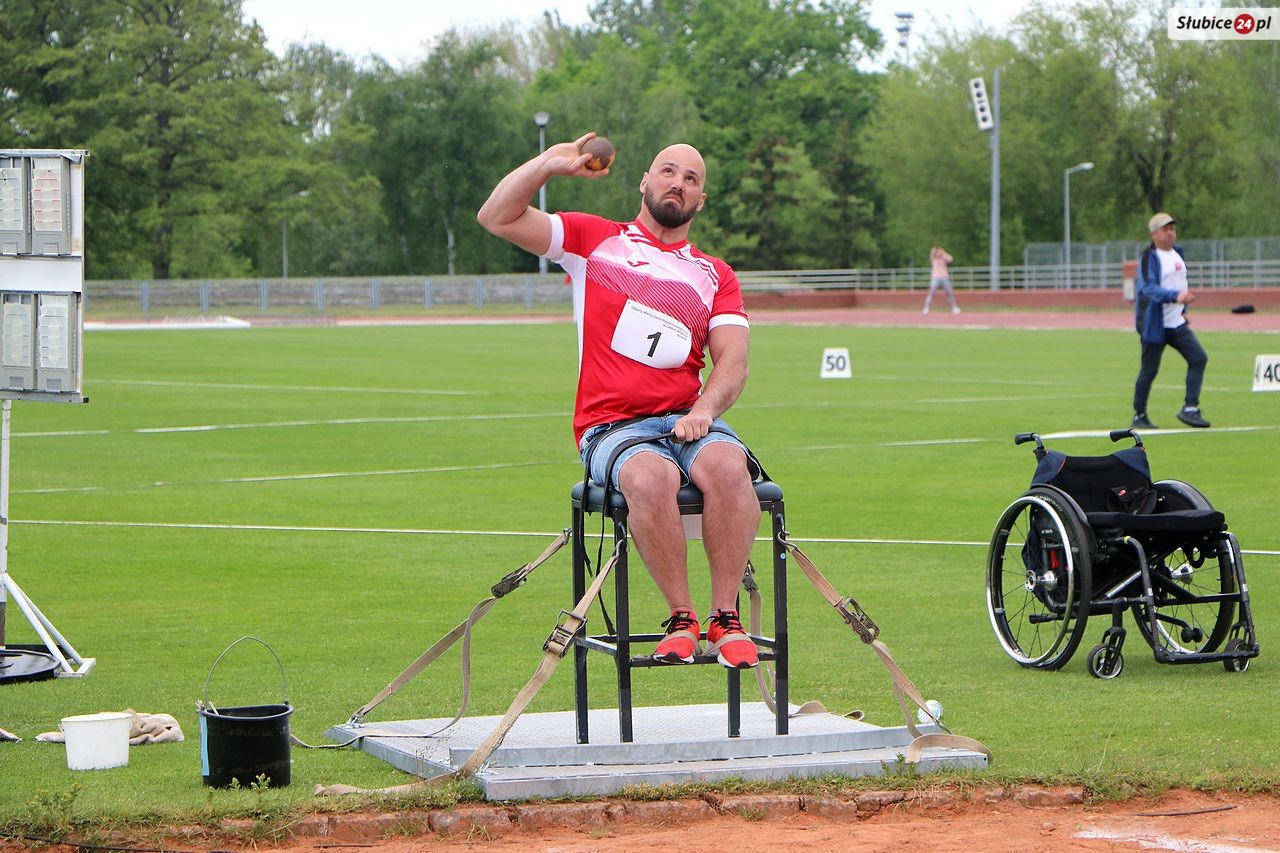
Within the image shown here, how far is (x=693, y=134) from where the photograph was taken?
105 metres

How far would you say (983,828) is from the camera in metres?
5.61

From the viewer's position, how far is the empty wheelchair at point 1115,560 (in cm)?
791

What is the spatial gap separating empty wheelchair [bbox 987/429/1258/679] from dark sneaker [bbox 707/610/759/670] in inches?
84.8

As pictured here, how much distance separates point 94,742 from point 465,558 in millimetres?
5427

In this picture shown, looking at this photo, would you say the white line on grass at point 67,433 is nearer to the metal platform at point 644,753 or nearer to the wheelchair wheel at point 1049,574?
the wheelchair wheel at point 1049,574

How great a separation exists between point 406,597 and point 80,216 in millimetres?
3116

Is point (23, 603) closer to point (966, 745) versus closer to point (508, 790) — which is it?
point (508, 790)

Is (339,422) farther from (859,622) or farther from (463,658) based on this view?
(859,622)

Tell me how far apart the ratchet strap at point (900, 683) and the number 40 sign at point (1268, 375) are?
19.7 metres

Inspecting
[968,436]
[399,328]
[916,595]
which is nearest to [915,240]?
[399,328]

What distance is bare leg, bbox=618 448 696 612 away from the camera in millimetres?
6160

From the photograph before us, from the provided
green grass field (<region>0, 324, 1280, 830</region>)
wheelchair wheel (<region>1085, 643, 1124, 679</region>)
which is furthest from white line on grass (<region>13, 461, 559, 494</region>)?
wheelchair wheel (<region>1085, 643, 1124, 679</region>)

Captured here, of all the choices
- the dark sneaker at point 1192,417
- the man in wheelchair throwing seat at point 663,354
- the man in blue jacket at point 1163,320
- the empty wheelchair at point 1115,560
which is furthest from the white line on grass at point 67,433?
the man in wheelchair throwing seat at point 663,354

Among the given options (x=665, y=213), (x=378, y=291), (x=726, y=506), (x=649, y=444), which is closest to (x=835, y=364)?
(x=665, y=213)
